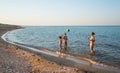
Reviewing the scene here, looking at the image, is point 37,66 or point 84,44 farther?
point 84,44

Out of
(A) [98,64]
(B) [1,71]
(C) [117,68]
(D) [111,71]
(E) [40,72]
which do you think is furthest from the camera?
(A) [98,64]

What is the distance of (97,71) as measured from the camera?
1452 centimetres

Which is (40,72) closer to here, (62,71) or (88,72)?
(62,71)

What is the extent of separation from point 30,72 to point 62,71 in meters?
2.24

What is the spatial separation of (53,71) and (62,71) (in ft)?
2.07

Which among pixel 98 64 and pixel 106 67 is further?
pixel 98 64

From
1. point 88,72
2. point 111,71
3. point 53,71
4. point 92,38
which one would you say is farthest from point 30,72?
point 92,38

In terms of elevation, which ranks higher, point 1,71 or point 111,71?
point 1,71

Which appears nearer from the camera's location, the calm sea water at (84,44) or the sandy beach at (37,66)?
the sandy beach at (37,66)

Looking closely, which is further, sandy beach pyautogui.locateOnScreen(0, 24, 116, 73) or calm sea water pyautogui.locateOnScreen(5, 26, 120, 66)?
calm sea water pyautogui.locateOnScreen(5, 26, 120, 66)

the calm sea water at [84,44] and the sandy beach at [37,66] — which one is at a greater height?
the sandy beach at [37,66]

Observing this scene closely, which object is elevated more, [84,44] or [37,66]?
[37,66]

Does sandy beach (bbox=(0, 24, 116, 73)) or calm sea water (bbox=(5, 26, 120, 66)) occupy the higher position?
sandy beach (bbox=(0, 24, 116, 73))

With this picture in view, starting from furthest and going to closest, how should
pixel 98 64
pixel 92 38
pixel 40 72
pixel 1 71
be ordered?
pixel 92 38
pixel 98 64
pixel 40 72
pixel 1 71
